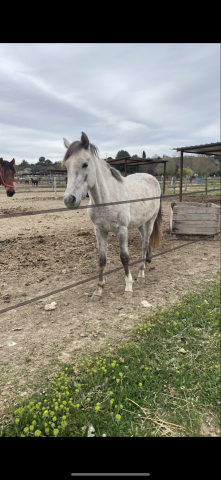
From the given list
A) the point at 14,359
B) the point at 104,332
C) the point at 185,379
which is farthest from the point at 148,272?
the point at 14,359

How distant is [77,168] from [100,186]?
2.16ft

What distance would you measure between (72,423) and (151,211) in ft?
→ 10.6

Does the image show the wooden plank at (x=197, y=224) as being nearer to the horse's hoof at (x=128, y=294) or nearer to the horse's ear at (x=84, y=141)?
the horse's hoof at (x=128, y=294)

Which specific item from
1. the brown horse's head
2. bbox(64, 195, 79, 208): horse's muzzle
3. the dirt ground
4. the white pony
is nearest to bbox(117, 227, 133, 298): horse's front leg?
the white pony

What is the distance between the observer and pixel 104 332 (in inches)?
107

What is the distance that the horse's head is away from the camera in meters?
2.32

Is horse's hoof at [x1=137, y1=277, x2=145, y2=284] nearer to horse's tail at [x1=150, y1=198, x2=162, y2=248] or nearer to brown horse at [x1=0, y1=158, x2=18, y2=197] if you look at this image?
horse's tail at [x1=150, y1=198, x2=162, y2=248]

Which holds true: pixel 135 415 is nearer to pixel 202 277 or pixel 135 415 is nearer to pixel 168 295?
pixel 168 295

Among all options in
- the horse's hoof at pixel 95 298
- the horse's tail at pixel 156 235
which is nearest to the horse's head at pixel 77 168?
the horse's hoof at pixel 95 298

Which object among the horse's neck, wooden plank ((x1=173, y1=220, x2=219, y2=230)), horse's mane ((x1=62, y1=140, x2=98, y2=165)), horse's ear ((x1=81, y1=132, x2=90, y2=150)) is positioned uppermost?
horse's ear ((x1=81, y1=132, x2=90, y2=150))

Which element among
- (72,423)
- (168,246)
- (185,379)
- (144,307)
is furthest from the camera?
(168,246)

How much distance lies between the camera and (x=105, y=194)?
3.10 meters

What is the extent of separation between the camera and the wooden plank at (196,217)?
6.25m

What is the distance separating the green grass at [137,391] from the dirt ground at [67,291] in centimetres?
25
